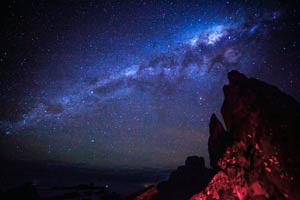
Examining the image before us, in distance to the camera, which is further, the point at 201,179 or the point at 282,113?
the point at 201,179

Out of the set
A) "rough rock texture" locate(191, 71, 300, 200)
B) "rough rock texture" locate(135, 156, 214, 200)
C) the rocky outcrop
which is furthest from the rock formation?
"rough rock texture" locate(135, 156, 214, 200)

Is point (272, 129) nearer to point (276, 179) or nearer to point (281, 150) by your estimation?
point (281, 150)

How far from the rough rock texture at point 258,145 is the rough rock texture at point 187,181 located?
52.6 m

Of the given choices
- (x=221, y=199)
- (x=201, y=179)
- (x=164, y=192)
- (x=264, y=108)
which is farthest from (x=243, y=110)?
(x=164, y=192)

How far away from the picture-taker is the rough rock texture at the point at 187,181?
235ft

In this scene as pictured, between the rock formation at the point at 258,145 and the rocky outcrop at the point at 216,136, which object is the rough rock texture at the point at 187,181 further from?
the rock formation at the point at 258,145

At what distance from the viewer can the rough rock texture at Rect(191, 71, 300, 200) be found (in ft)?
54.2

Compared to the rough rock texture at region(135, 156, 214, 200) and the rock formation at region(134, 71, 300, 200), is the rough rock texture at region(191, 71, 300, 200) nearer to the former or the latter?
the rock formation at region(134, 71, 300, 200)

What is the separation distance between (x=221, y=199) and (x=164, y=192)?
62.2 meters

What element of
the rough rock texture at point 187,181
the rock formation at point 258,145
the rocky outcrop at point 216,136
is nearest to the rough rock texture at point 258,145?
the rock formation at point 258,145

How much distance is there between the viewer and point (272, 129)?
17.7 metres

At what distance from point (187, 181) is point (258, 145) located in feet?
212

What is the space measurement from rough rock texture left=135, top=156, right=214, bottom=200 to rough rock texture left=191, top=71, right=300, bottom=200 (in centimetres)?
5256

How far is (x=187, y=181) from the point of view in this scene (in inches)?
3054
